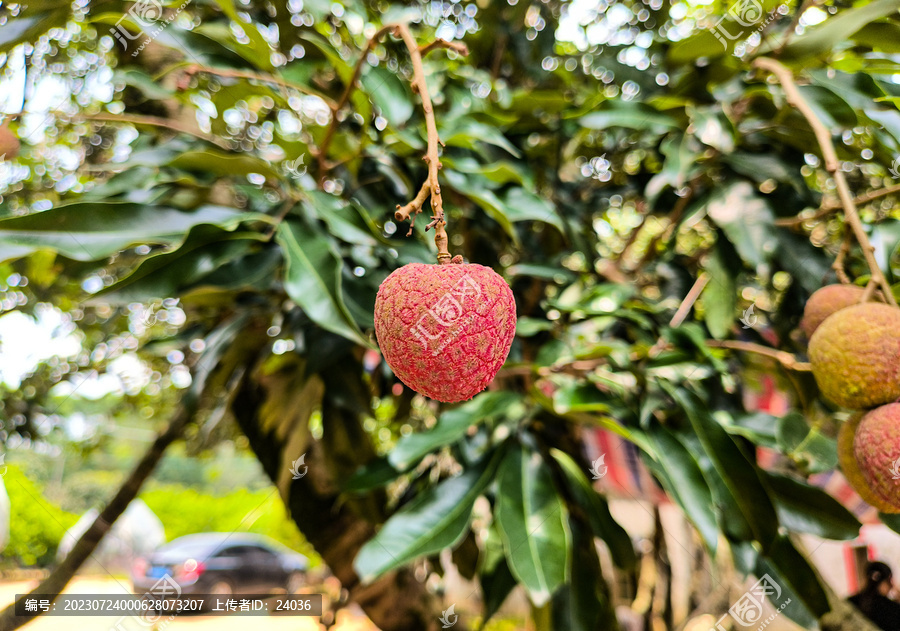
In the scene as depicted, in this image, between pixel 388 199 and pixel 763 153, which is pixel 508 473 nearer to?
pixel 388 199

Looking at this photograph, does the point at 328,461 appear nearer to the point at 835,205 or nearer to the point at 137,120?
the point at 137,120

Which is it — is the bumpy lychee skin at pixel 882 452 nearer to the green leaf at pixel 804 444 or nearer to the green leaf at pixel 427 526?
the green leaf at pixel 804 444

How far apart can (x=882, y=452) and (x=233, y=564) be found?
596cm

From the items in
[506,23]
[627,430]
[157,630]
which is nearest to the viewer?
[627,430]

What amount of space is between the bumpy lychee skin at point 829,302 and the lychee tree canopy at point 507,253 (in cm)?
7

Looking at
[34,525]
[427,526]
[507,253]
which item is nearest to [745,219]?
[507,253]

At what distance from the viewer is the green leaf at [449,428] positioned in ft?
2.80

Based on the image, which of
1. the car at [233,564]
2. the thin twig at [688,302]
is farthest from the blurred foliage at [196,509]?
the thin twig at [688,302]

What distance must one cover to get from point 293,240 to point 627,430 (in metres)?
0.53

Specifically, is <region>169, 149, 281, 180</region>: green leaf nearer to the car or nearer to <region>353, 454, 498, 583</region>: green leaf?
<region>353, 454, 498, 583</region>: green leaf

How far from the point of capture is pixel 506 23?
1373 millimetres

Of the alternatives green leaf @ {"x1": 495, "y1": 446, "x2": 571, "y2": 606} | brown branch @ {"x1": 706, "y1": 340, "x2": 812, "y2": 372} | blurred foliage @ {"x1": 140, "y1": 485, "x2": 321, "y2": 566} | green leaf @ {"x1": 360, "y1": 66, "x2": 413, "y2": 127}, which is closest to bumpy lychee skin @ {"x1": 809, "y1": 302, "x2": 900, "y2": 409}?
brown branch @ {"x1": 706, "y1": 340, "x2": 812, "y2": 372}

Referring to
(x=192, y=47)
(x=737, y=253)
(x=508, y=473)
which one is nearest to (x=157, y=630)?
(x=508, y=473)

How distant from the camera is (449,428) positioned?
0.88m
